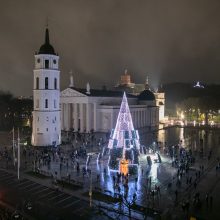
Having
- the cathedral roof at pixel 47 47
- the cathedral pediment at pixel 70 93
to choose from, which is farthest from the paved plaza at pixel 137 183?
the cathedral pediment at pixel 70 93

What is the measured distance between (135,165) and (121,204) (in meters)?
10.3

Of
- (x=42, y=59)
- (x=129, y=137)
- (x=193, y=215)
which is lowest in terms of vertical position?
(x=193, y=215)

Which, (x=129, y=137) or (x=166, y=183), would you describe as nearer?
(x=166, y=183)

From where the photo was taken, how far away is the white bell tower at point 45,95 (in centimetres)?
4922

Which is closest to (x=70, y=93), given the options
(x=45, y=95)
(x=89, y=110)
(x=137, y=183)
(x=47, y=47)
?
(x=89, y=110)

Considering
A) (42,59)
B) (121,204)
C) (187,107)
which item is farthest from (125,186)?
(187,107)

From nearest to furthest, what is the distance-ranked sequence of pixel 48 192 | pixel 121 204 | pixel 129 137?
Answer: pixel 121 204, pixel 48 192, pixel 129 137

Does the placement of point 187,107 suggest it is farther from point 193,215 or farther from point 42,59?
point 193,215

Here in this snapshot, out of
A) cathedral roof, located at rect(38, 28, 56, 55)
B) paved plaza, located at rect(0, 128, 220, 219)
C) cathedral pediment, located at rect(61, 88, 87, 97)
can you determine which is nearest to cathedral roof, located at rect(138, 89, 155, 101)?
cathedral pediment, located at rect(61, 88, 87, 97)

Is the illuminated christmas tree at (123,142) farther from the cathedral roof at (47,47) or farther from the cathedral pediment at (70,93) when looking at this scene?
the cathedral pediment at (70,93)

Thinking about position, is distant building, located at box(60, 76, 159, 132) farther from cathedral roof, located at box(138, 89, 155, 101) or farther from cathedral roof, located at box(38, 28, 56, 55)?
cathedral roof, located at box(38, 28, 56, 55)

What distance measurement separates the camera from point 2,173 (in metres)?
34.9

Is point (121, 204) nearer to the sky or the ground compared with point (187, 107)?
nearer to the ground

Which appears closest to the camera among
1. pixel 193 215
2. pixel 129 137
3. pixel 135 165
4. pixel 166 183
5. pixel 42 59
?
pixel 193 215
